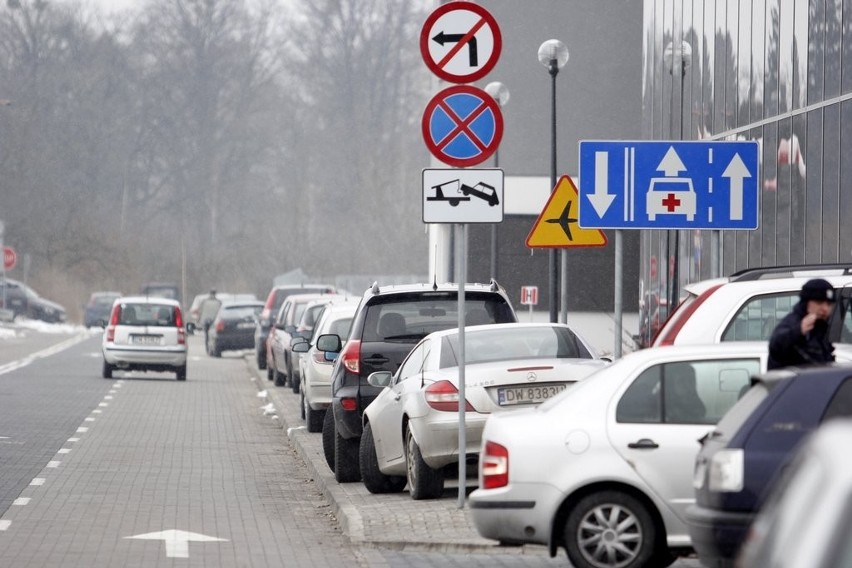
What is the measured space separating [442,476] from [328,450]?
3394mm

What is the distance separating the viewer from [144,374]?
37812 mm

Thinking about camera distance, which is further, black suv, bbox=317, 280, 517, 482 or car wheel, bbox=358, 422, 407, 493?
black suv, bbox=317, 280, 517, 482

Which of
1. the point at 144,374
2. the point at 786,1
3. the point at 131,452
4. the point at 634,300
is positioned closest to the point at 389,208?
the point at 634,300

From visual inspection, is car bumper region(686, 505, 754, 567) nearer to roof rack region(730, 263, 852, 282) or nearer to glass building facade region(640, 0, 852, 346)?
roof rack region(730, 263, 852, 282)

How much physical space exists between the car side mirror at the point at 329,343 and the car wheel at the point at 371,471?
3.04 metres

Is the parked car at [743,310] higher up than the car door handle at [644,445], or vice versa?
the parked car at [743,310]

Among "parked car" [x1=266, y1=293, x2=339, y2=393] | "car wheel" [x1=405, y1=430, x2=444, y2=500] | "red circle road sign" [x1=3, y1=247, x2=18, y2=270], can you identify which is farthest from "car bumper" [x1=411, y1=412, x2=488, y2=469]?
"red circle road sign" [x1=3, y1=247, x2=18, y2=270]

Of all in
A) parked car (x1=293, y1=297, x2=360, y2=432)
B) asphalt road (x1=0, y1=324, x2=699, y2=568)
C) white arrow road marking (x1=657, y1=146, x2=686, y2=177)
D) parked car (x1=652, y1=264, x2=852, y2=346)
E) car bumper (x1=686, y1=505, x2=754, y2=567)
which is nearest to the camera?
car bumper (x1=686, y1=505, x2=754, y2=567)

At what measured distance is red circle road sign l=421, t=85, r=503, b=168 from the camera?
1193cm

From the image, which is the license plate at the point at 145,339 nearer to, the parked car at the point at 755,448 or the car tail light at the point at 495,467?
the car tail light at the point at 495,467

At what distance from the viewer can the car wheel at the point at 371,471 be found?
13617mm

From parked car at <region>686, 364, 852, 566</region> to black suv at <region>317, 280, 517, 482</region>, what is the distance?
7.00m

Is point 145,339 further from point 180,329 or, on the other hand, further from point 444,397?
point 444,397

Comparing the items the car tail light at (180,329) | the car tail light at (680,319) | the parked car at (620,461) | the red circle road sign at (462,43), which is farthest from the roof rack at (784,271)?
the car tail light at (180,329)
